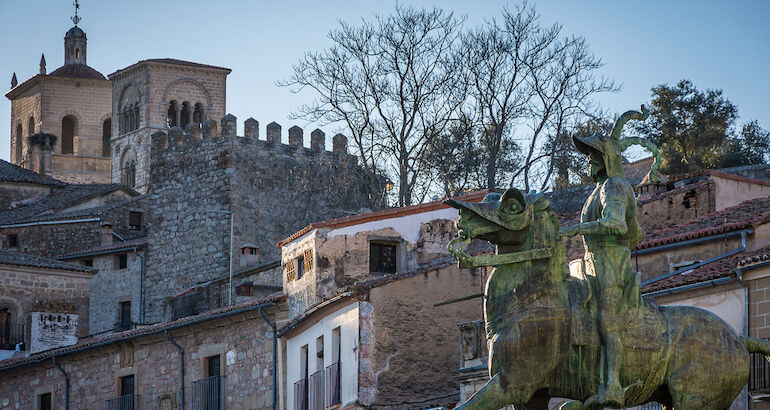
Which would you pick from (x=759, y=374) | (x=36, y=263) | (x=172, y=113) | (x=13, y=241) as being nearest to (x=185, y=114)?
(x=172, y=113)

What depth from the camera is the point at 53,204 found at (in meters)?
62.5

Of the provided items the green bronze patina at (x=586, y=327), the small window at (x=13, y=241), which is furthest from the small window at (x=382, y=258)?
the small window at (x=13, y=241)

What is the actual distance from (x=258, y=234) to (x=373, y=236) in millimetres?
17921

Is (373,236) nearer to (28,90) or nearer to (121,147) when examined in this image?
(121,147)

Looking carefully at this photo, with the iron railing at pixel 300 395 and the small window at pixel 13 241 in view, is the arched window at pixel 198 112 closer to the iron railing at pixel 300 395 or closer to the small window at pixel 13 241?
the small window at pixel 13 241

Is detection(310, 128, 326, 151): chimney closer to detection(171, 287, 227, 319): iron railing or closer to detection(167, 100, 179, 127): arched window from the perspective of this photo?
detection(171, 287, 227, 319): iron railing

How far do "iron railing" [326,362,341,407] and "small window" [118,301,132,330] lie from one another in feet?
73.7

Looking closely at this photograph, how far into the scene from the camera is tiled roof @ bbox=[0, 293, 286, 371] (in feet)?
114

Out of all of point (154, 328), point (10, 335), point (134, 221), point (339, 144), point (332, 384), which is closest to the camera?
point (332, 384)

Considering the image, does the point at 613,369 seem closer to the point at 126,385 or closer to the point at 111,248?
the point at 126,385

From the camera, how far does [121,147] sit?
9062cm

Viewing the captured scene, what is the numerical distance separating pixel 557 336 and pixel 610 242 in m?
0.95

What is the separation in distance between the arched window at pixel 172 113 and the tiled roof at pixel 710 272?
6776 centimetres

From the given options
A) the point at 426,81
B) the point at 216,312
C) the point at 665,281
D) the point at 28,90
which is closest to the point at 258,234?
the point at 426,81
